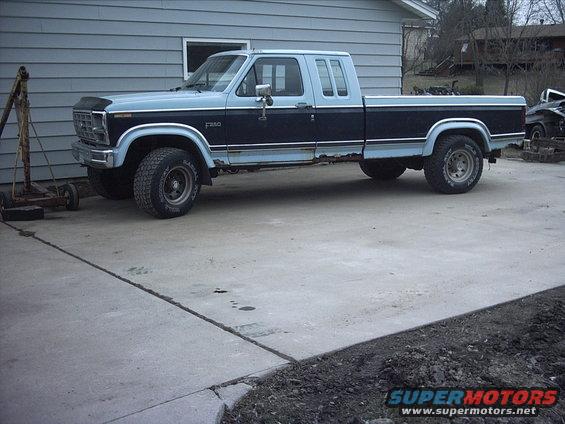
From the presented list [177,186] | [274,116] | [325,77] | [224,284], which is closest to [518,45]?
[325,77]

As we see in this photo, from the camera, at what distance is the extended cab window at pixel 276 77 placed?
8.85 metres

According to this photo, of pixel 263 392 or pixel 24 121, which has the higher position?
pixel 24 121

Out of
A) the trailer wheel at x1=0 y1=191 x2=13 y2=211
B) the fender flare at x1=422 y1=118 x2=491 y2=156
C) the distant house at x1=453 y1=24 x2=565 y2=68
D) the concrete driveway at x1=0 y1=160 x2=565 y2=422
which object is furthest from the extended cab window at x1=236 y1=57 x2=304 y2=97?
the distant house at x1=453 y1=24 x2=565 y2=68

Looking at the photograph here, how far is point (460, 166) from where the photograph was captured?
10.4 m

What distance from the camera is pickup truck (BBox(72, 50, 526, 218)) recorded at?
27.0ft

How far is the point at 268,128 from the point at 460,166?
10.9 feet

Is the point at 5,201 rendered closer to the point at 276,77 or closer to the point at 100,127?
the point at 100,127

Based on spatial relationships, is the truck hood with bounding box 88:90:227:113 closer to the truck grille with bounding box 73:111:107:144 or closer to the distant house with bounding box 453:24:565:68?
the truck grille with bounding box 73:111:107:144

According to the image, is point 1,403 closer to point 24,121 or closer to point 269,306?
point 269,306

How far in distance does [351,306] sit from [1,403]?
2612 millimetres

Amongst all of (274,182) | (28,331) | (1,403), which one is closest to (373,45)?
(274,182)

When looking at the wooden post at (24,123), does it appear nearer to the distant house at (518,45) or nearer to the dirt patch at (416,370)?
the dirt patch at (416,370)

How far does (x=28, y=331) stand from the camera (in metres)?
4.77

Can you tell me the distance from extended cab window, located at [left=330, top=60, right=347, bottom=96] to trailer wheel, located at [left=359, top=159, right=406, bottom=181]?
211 cm
